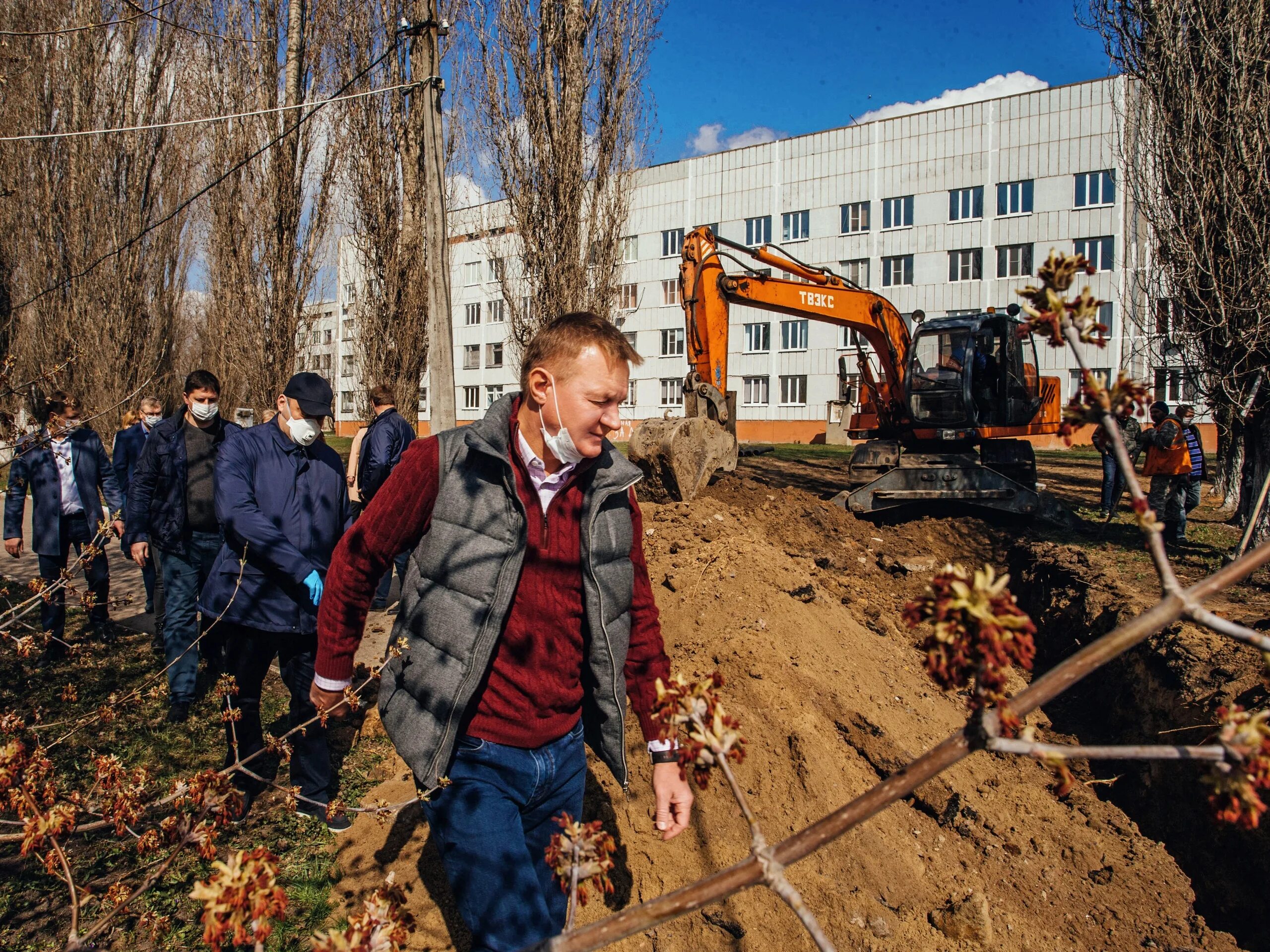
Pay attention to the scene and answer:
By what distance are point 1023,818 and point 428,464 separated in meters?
3.70

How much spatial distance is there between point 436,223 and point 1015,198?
2669 cm

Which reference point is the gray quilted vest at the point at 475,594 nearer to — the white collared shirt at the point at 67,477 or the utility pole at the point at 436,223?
the white collared shirt at the point at 67,477

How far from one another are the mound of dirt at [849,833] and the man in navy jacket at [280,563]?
0.60 metres

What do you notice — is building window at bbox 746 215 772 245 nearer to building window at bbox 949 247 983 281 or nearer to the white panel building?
the white panel building

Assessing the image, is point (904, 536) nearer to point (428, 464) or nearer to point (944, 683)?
point (428, 464)

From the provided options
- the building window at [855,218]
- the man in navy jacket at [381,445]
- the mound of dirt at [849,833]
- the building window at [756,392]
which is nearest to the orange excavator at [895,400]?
the man in navy jacket at [381,445]

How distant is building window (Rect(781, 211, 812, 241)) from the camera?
104 feet

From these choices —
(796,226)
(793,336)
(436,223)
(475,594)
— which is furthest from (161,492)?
(796,226)

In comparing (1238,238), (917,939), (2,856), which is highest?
(1238,238)

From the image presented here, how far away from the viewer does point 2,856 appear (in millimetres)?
3453

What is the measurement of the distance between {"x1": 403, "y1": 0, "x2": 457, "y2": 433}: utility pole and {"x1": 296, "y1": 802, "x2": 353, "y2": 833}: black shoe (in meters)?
4.22

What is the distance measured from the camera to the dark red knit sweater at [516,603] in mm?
2078

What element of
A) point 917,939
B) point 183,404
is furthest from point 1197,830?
point 183,404

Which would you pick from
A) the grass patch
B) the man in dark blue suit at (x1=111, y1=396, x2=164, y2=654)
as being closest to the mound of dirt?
the grass patch
